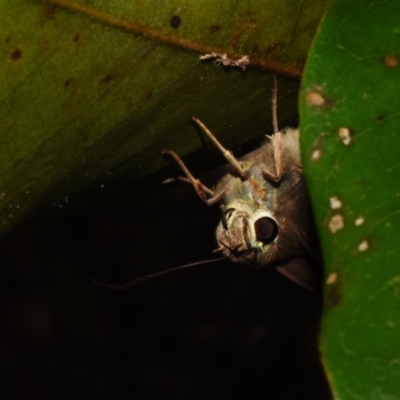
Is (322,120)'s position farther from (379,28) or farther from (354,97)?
(379,28)

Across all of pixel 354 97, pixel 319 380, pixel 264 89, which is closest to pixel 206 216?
pixel 319 380

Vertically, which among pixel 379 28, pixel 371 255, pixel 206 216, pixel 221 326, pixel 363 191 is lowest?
pixel 371 255

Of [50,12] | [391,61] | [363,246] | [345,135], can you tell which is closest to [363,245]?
[363,246]

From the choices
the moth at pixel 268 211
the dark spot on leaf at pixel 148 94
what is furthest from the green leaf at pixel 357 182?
the moth at pixel 268 211

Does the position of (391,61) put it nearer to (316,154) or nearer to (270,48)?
(316,154)

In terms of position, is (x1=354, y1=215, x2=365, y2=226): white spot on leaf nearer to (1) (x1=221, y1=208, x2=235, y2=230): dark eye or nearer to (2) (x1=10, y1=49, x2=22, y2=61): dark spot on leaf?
(2) (x1=10, y1=49, x2=22, y2=61): dark spot on leaf

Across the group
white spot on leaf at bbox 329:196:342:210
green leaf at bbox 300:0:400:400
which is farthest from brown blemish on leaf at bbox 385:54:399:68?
white spot on leaf at bbox 329:196:342:210

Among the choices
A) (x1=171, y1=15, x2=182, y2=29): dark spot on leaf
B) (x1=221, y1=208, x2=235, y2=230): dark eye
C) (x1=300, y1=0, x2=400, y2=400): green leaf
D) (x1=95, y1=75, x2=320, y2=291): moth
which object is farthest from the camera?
(x1=221, y1=208, x2=235, y2=230): dark eye
